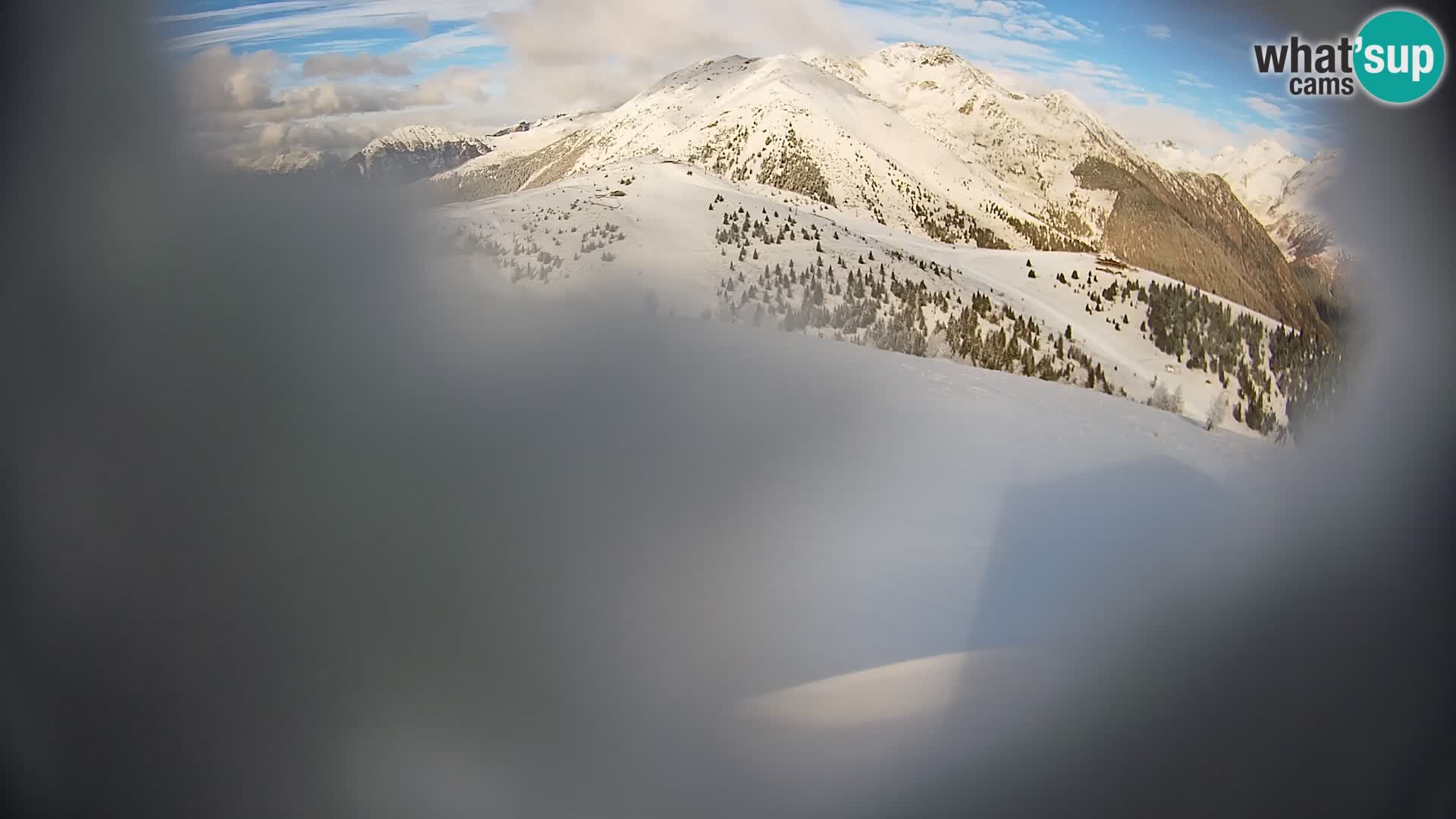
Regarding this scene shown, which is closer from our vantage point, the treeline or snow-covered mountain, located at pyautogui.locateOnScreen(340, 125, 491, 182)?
the treeline

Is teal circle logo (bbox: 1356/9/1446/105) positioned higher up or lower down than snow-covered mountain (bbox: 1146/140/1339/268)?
higher up

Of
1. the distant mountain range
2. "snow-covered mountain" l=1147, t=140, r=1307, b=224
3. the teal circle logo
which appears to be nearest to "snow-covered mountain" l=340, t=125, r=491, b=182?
the distant mountain range

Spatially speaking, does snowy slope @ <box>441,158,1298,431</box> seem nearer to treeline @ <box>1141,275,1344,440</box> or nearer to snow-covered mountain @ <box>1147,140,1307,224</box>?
treeline @ <box>1141,275,1344,440</box>

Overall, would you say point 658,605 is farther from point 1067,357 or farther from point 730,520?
point 1067,357

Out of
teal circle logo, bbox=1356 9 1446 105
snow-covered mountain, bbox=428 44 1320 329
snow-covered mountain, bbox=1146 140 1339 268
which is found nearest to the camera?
teal circle logo, bbox=1356 9 1446 105

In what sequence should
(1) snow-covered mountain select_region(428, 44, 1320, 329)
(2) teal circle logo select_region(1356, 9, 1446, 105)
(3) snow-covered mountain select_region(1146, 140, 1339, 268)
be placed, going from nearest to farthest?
1. (2) teal circle logo select_region(1356, 9, 1446, 105)
2. (3) snow-covered mountain select_region(1146, 140, 1339, 268)
3. (1) snow-covered mountain select_region(428, 44, 1320, 329)

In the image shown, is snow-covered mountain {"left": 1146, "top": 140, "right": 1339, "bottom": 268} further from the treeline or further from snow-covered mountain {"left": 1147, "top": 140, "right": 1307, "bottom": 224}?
the treeline

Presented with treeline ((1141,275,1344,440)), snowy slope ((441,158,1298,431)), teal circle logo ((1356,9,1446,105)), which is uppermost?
teal circle logo ((1356,9,1446,105))

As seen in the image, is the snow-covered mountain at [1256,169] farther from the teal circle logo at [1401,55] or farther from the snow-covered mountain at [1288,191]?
the teal circle logo at [1401,55]
